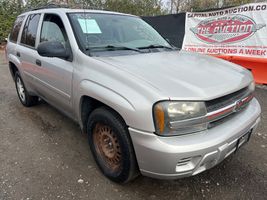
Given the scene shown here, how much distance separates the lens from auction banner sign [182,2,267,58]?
5.82m

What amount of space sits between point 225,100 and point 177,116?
556 millimetres

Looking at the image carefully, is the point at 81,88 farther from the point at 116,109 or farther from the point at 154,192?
the point at 154,192

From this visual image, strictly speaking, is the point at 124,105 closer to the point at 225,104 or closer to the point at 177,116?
the point at 177,116

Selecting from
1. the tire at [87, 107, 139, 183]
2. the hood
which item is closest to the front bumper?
the tire at [87, 107, 139, 183]

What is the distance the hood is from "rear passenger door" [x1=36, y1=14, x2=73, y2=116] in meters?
0.58

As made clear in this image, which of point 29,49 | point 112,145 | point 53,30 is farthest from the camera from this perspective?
point 29,49

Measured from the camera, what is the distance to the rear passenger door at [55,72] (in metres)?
2.73

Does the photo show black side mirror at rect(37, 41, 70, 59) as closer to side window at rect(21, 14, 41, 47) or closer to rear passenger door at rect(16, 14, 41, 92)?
rear passenger door at rect(16, 14, 41, 92)

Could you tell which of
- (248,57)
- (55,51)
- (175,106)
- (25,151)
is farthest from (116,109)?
(248,57)

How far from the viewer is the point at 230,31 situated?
6449 millimetres

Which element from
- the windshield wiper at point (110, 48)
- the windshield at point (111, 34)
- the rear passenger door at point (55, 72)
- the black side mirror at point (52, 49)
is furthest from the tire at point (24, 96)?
the windshield wiper at point (110, 48)

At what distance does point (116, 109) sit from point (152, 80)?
0.40 m

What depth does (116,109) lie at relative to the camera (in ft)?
6.54

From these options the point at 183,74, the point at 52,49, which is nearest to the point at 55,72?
the point at 52,49
